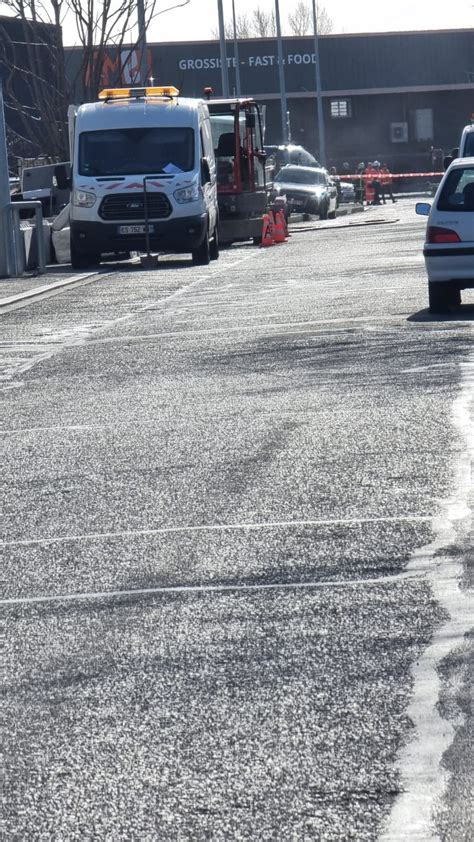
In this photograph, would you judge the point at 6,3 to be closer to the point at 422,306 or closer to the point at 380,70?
the point at 422,306

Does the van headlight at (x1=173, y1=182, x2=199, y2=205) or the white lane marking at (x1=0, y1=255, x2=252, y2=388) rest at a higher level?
the van headlight at (x1=173, y1=182, x2=199, y2=205)

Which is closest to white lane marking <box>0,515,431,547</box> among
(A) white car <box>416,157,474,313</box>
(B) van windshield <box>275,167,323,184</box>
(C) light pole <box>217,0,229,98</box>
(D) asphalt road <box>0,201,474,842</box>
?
(D) asphalt road <box>0,201,474,842</box>

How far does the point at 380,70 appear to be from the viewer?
8369 centimetres

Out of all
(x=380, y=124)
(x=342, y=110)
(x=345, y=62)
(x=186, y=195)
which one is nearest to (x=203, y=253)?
(x=186, y=195)

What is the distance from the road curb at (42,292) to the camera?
827 inches

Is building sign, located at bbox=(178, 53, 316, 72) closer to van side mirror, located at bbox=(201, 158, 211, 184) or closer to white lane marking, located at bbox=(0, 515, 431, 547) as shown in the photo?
van side mirror, located at bbox=(201, 158, 211, 184)

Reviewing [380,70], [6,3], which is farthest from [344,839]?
[380,70]

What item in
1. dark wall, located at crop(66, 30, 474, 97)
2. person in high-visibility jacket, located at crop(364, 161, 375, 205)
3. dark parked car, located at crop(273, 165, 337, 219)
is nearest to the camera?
dark parked car, located at crop(273, 165, 337, 219)

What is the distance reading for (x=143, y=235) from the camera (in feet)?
90.3

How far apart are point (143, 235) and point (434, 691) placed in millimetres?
23338

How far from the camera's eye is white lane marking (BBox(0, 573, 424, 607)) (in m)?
5.80

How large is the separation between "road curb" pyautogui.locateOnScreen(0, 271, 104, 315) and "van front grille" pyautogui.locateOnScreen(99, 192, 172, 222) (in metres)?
1.09

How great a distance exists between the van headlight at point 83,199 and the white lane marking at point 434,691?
2066 cm

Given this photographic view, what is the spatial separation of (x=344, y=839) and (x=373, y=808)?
200 mm
